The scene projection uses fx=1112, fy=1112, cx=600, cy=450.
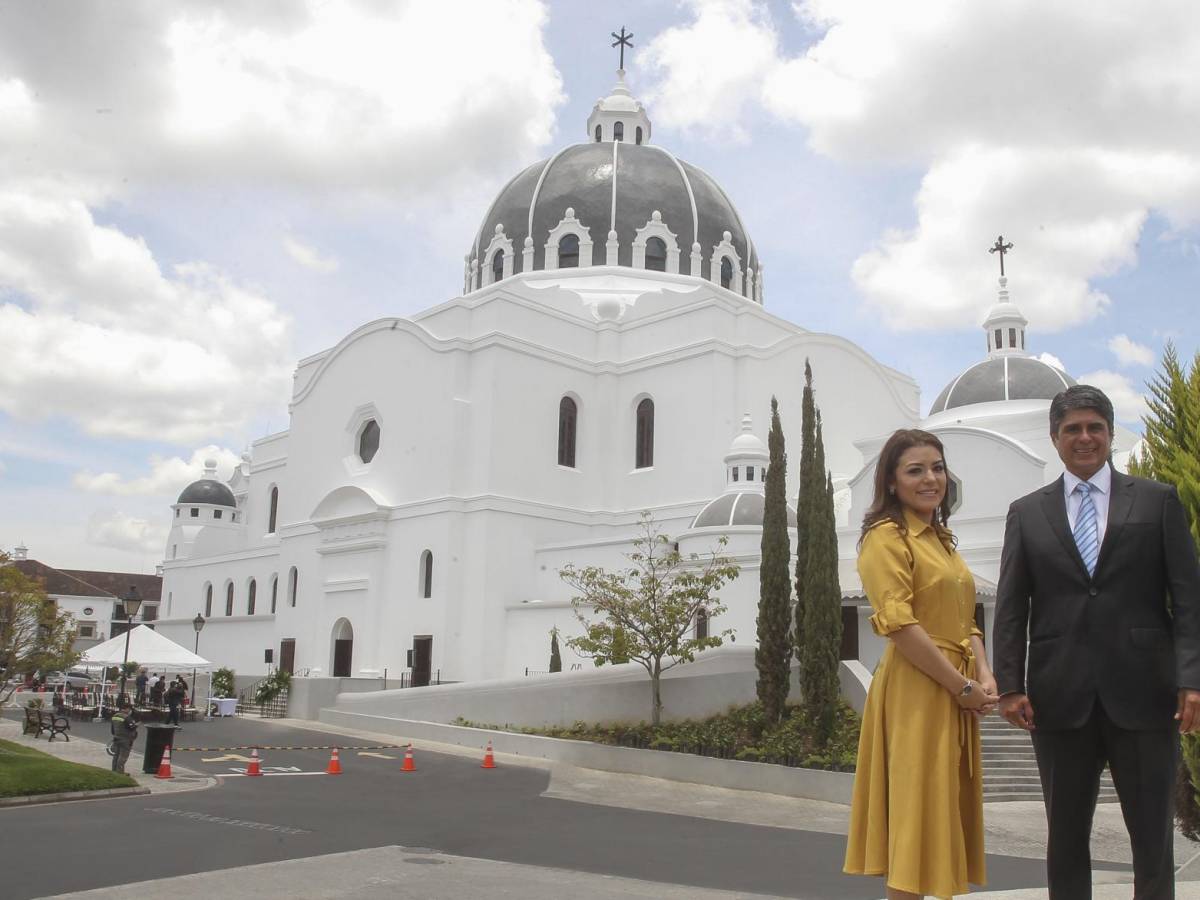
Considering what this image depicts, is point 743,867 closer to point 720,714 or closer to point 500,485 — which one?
point 720,714

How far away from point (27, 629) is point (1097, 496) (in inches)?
706

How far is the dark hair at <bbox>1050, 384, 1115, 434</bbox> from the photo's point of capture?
14.6 ft

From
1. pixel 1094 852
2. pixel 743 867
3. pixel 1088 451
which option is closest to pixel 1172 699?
pixel 1088 451

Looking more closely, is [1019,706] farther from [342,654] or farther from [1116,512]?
[342,654]

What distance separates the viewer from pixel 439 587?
30.7 metres

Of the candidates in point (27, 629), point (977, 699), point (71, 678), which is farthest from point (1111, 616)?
point (71, 678)

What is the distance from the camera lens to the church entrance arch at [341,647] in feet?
110

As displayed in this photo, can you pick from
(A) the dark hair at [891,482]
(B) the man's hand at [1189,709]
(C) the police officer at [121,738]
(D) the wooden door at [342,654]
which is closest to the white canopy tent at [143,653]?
(D) the wooden door at [342,654]

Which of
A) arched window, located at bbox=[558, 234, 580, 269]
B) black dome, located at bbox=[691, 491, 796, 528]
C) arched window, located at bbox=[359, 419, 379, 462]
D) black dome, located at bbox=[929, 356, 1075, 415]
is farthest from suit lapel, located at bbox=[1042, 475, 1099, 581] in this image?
arched window, located at bbox=[558, 234, 580, 269]

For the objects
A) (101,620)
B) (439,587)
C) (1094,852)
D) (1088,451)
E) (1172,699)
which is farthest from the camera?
(101,620)

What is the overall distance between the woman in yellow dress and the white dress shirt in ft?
1.58

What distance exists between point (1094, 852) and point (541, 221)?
31.9 m

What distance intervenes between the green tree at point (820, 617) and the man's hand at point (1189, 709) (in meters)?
Answer: 13.0

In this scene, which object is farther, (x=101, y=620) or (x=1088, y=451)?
(x=101, y=620)
